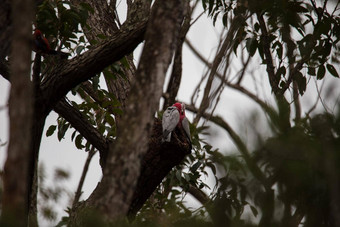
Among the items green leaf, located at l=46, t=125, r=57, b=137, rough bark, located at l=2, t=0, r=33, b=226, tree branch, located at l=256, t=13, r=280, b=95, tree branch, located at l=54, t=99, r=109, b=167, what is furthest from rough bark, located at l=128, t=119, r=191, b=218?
rough bark, located at l=2, t=0, r=33, b=226

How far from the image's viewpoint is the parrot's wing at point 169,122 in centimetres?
427

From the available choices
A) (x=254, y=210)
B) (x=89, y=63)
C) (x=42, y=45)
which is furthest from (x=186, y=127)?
(x=254, y=210)

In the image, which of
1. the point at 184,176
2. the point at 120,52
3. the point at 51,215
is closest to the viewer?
the point at 120,52

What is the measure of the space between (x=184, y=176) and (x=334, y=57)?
1.88m

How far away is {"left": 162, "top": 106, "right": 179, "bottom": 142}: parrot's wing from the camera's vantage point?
4273mm

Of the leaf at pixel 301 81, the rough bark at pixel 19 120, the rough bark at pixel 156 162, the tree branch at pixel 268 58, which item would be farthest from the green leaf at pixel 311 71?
the rough bark at pixel 19 120

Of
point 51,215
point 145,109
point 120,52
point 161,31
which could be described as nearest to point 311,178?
point 145,109

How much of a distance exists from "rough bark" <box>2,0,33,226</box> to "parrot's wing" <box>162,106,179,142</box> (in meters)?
2.00

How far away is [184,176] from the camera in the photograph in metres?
5.10

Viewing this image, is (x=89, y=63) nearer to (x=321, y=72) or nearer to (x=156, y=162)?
(x=156, y=162)

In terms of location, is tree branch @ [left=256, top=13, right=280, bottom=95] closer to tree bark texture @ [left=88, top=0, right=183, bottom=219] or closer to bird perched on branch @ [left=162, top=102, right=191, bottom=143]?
bird perched on branch @ [left=162, top=102, right=191, bottom=143]

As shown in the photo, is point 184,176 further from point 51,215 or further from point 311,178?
point 311,178

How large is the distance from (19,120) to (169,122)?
246 cm

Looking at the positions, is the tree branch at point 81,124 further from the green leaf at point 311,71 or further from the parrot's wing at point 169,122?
the green leaf at point 311,71
